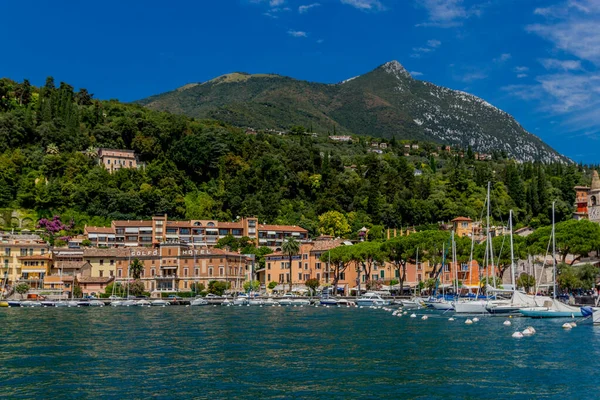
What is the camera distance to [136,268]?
107 m

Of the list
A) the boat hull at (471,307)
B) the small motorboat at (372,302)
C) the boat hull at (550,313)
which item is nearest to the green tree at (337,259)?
the small motorboat at (372,302)

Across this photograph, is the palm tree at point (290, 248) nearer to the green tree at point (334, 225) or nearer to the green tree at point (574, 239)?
the green tree at point (334, 225)

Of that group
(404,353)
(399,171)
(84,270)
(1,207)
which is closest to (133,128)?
(1,207)

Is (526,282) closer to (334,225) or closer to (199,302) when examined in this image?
(199,302)

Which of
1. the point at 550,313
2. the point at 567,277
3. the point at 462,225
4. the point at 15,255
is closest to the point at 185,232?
the point at 15,255

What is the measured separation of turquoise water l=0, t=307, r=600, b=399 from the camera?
28406mm

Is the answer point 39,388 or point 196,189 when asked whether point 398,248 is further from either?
point 39,388

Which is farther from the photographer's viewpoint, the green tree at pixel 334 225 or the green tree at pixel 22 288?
the green tree at pixel 334 225

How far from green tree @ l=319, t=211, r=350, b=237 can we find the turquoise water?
72971 mm

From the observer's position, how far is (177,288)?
356 ft

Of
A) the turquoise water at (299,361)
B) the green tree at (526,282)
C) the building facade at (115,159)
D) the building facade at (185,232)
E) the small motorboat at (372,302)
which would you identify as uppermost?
the building facade at (115,159)

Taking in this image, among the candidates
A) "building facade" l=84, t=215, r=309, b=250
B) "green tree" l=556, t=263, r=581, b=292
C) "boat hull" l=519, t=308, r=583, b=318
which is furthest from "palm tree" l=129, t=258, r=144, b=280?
"boat hull" l=519, t=308, r=583, b=318

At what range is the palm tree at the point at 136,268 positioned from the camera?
349 ft

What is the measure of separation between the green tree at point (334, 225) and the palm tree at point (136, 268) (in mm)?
38746
